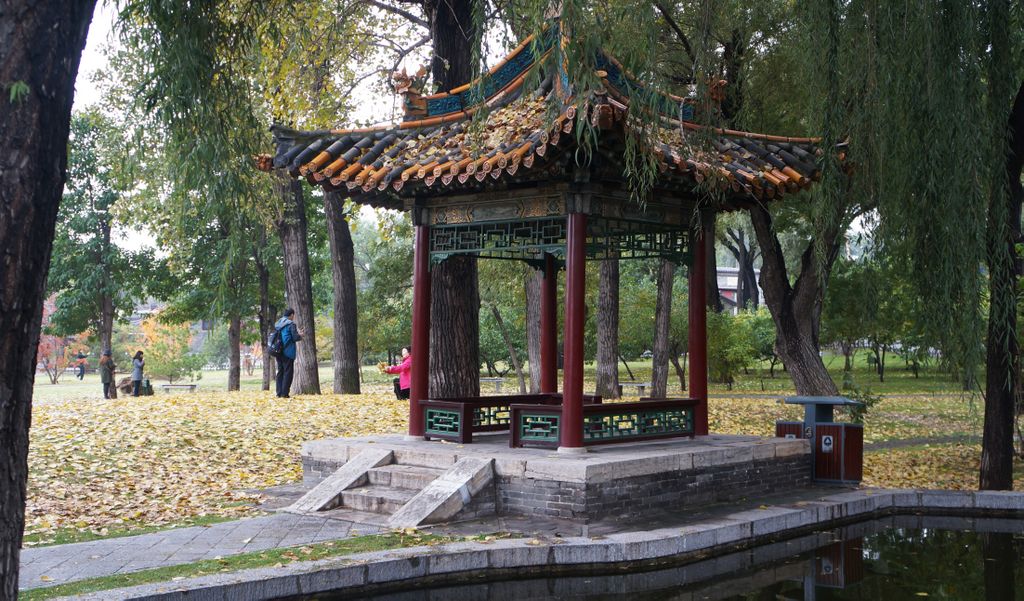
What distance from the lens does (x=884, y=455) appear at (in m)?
14.1

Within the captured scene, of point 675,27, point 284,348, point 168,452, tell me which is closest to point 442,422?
point 168,452

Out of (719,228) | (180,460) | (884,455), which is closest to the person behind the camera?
(180,460)

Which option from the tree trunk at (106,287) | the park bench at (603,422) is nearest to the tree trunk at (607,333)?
the park bench at (603,422)

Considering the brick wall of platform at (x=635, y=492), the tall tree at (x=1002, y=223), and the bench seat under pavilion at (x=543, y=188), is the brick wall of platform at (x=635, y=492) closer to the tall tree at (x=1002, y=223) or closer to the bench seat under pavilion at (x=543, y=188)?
the bench seat under pavilion at (x=543, y=188)

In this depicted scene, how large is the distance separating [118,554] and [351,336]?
14192 mm

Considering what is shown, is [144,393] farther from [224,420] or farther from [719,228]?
[719,228]

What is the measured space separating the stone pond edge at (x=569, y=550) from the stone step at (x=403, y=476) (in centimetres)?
175

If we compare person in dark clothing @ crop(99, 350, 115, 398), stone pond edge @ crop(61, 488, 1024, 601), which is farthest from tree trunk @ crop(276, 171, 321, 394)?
stone pond edge @ crop(61, 488, 1024, 601)

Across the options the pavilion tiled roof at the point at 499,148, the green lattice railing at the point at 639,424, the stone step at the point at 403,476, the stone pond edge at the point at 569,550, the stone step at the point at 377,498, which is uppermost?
the pavilion tiled roof at the point at 499,148

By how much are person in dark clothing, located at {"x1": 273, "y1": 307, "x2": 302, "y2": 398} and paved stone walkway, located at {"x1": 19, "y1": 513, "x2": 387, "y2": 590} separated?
32.8 ft

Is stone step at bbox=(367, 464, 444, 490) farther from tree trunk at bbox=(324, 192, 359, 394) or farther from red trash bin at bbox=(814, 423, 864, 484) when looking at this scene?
tree trunk at bbox=(324, 192, 359, 394)

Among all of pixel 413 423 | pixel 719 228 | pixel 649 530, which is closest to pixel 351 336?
pixel 413 423

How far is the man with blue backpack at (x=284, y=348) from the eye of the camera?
18.4 m

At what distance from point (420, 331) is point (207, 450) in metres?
3.99
